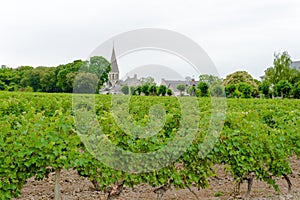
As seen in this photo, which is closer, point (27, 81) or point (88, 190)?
point (88, 190)

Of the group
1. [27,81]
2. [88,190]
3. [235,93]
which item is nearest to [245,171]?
[88,190]

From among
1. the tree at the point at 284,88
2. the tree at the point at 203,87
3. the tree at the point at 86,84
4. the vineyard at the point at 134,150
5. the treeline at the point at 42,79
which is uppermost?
the treeline at the point at 42,79

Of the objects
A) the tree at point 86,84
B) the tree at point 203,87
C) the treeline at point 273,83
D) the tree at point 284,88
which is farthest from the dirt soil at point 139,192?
the tree at point 284,88

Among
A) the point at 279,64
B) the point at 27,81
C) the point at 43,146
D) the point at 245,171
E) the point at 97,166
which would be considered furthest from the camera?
the point at 27,81

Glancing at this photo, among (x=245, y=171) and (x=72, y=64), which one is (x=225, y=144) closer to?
(x=245, y=171)

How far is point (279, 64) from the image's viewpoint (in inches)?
2258

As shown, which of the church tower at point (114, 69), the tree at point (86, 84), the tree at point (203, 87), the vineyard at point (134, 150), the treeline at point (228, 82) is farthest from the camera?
the treeline at point (228, 82)

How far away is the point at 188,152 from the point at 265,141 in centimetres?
136

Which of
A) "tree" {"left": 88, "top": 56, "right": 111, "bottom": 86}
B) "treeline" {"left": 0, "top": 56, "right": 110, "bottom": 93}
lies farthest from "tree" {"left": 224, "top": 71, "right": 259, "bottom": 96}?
"tree" {"left": 88, "top": 56, "right": 111, "bottom": 86}

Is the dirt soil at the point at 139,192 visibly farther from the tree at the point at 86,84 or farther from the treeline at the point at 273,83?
the treeline at the point at 273,83

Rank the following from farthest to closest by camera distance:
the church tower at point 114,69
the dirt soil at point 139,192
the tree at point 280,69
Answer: the tree at point 280,69, the church tower at point 114,69, the dirt soil at point 139,192

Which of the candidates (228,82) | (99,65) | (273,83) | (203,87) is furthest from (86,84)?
(228,82)

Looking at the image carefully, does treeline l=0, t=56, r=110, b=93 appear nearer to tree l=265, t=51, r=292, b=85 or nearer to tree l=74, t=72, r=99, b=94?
tree l=265, t=51, r=292, b=85

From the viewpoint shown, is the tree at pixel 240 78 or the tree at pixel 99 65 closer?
the tree at pixel 99 65
